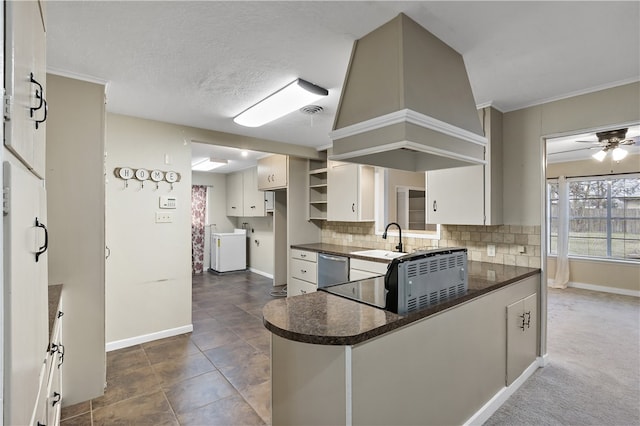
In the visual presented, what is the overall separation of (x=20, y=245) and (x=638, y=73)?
138 inches

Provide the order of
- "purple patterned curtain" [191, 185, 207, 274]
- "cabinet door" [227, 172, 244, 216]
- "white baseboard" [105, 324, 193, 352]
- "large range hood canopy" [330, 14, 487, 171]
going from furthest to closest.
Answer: "purple patterned curtain" [191, 185, 207, 274] < "cabinet door" [227, 172, 244, 216] < "white baseboard" [105, 324, 193, 352] < "large range hood canopy" [330, 14, 487, 171]

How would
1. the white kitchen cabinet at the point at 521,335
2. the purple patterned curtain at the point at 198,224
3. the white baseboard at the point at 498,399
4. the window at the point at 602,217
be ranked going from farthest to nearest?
1. the purple patterned curtain at the point at 198,224
2. the window at the point at 602,217
3. the white kitchen cabinet at the point at 521,335
4. the white baseboard at the point at 498,399

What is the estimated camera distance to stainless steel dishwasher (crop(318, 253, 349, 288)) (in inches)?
150

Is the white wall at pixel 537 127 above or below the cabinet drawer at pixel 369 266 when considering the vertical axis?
above

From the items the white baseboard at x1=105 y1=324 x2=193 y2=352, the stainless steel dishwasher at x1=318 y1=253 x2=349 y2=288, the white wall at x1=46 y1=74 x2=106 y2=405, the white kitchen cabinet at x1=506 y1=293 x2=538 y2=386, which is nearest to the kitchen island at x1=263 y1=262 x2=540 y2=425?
the white kitchen cabinet at x1=506 y1=293 x2=538 y2=386

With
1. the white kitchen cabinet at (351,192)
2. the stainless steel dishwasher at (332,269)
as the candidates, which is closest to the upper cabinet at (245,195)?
the white kitchen cabinet at (351,192)

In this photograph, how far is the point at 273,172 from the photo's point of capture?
5352 millimetres

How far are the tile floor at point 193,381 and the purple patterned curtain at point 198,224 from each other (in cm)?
334

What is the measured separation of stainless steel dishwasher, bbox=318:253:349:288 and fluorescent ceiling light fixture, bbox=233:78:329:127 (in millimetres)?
1886

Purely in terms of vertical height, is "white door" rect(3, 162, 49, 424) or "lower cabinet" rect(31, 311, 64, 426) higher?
"white door" rect(3, 162, 49, 424)

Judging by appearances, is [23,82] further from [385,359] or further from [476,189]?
[476,189]

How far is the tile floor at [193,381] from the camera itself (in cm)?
212

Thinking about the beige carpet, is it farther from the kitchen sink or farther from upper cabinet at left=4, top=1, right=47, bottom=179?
upper cabinet at left=4, top=1, right=47, bottom=179

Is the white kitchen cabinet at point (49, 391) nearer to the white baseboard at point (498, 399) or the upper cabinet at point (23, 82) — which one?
the upper cabinet at point (23, 82)
